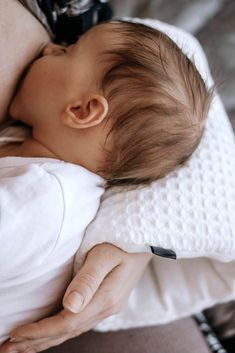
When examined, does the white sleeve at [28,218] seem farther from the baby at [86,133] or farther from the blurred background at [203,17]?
the blurred background at [203,17]

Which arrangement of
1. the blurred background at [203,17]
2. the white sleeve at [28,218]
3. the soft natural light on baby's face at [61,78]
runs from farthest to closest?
the blurred background at [203,17] < the soft natural light on baby's face at [61,78] < the white sleeve at [28,218]

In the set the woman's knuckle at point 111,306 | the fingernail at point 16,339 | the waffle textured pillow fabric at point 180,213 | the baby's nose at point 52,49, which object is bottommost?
the fingernail at point 16,339

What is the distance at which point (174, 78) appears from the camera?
0.81 metres

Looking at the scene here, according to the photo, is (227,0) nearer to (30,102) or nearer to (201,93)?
(201,93)

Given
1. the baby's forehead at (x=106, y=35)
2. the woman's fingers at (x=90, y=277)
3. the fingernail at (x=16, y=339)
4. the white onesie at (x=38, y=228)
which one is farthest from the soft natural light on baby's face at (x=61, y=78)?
the fingernail at (x=16, y=339)

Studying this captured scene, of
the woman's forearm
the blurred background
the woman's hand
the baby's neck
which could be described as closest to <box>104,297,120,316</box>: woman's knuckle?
the woman's hand

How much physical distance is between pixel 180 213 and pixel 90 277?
17 centimetres

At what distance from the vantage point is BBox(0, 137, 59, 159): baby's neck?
842 millimetres

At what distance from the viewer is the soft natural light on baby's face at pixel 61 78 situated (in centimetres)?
83

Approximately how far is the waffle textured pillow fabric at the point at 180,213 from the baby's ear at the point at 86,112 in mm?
118

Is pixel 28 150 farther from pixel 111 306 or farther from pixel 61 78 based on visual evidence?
pixel 111 306

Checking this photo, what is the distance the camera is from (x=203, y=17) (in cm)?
119

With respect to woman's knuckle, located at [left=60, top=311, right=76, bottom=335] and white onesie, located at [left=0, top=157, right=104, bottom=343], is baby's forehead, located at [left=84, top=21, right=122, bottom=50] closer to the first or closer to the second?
white onesie, located at [left=0, top=157, right=104, bottom=343]

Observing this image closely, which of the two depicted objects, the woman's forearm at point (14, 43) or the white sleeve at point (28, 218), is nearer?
the white sleeve at point (28, 218)
